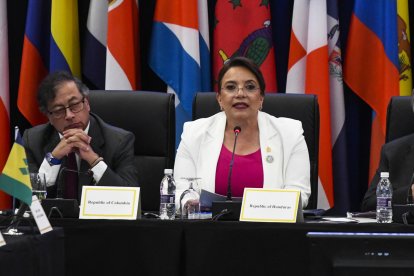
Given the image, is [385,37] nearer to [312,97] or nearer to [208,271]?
[312,97]

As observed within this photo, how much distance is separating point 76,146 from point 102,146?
7.6 inches

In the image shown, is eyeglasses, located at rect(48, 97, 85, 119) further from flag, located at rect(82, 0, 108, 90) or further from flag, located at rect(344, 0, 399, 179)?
flag, located at rect(344, 0, 399, 179)

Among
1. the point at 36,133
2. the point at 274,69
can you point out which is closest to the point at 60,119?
the point at 36,133

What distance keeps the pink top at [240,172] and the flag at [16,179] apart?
61.9 inches

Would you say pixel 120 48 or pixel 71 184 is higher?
pixel 120 48

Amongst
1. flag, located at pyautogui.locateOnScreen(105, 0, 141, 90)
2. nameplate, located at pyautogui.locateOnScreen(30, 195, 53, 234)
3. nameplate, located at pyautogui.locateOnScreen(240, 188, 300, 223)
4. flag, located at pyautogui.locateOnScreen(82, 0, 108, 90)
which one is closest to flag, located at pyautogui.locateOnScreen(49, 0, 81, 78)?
flag, located at pyautogui.locateOnScreen(82, 0, 108, 90)

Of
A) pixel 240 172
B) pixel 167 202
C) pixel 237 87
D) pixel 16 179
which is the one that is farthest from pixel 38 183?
pixel 237 87

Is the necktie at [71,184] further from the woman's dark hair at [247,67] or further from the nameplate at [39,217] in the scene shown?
the nameplate at [39,217]

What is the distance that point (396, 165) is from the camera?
12.3 feet

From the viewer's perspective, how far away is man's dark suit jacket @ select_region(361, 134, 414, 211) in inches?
146

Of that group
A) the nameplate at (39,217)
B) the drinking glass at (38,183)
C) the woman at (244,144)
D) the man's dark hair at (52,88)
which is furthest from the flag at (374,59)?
the nameplate at (39,217)

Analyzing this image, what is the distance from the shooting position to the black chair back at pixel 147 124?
153 inches

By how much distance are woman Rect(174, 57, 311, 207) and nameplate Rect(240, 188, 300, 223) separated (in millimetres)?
871

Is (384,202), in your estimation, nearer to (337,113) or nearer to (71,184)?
(71,184)
